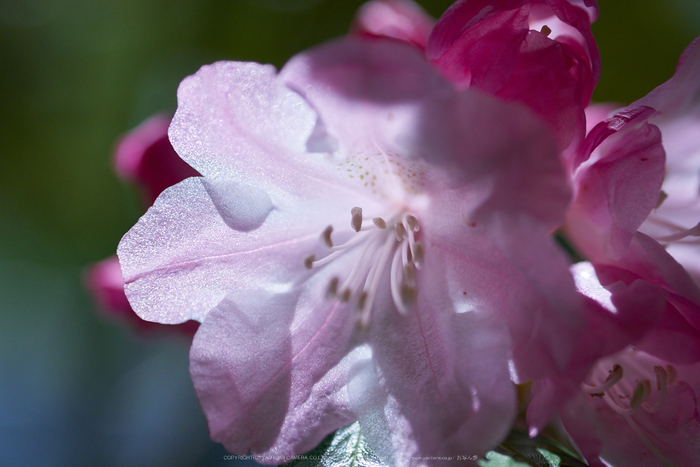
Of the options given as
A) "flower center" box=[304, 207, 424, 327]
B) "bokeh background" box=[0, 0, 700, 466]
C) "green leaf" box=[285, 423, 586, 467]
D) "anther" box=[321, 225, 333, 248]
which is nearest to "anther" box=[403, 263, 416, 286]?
"flower center" box=[304, 207, 424, 327]

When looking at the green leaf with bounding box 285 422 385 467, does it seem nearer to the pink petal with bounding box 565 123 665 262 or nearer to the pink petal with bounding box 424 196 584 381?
the pink petal with bounding box 424 196 584 381

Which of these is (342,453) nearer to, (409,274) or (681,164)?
(409,274)

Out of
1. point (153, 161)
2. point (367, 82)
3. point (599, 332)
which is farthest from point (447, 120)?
point (153, 161)

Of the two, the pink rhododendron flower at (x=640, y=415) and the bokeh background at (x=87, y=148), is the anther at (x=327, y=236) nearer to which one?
the pink rhododendron flower at (x=640, y=415)

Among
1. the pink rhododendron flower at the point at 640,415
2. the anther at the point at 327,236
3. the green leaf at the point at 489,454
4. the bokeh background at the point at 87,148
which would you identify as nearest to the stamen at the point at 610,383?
the pink rhododendron flower at the point at 640,415

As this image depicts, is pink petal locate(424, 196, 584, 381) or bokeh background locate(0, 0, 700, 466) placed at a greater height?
pink petal locate(424, 196, 584, 381)

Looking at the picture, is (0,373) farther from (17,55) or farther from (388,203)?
(388,203)
